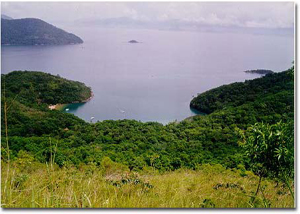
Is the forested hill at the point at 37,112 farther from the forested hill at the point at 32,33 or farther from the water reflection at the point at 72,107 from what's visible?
the forested hill at the point at 32,33

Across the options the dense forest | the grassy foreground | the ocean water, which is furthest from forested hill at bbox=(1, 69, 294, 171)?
the grassy foreground

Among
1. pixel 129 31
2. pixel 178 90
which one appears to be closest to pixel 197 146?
pixel 178 90

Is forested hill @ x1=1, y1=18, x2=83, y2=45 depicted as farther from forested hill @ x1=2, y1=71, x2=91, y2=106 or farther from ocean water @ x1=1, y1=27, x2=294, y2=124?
forested hill @ x1=2, y1=71, x2=91, y2=106

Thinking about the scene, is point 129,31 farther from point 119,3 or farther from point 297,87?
point 297,87

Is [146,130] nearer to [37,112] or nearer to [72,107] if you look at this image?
[72,107]

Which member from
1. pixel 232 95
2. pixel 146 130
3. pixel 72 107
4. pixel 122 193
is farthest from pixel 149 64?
pixel 122 193

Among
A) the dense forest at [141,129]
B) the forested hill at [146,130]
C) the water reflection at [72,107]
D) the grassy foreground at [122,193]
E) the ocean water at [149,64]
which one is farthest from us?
the water reflection at [72,107]

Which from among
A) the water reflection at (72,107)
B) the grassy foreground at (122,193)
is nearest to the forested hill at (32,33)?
the water reflection at (72,107)

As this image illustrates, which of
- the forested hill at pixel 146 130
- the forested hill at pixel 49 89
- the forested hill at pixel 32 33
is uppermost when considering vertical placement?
the forested hill at pixel 32 33

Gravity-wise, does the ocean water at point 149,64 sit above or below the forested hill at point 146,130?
above
